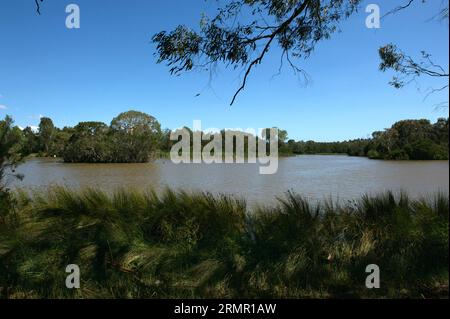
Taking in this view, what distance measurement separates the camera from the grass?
313 cm

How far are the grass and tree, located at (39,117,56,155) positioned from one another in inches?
2638

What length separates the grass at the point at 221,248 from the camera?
3129mm

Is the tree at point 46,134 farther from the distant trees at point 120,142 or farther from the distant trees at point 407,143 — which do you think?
the distant trees at point 407,143

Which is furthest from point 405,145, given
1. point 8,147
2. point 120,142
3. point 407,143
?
point 8,147

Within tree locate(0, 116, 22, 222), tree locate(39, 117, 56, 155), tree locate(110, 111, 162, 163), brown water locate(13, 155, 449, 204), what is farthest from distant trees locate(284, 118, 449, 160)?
tree locate(39, 117, 56, 155)

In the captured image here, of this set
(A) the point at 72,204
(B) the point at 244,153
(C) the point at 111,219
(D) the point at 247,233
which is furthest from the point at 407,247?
(B) the point at 244,153

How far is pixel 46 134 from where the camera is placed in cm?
6650

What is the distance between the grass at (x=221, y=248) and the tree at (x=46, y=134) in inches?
2638

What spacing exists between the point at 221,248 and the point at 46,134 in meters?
71.3

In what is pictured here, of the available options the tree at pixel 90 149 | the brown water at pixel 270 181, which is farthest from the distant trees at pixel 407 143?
the tree at pixel 90 149

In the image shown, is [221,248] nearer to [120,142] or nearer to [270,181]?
[270,181]
